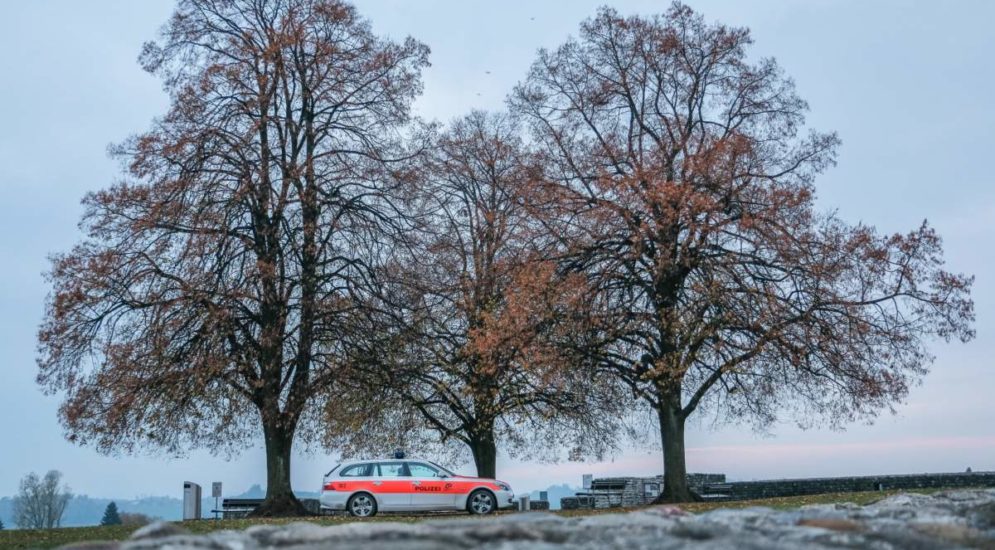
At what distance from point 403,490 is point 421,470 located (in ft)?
2.20

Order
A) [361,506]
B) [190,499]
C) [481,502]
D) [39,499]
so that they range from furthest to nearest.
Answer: [39,499] < [190,499] < [481,502] < [361,506]

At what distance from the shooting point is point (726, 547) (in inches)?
261

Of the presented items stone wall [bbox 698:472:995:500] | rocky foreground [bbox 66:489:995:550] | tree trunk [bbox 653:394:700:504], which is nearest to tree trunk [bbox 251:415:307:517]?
tree trunk [bbox 653:394:700:504]

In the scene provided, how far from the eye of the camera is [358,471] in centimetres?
2567

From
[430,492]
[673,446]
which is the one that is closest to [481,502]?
[430,492]

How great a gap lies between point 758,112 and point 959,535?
22653 mm

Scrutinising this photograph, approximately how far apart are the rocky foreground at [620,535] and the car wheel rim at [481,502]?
17.3 m

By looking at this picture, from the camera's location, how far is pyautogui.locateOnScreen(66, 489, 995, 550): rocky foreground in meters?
6.86

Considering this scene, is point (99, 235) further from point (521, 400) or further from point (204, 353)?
point (521, 400)

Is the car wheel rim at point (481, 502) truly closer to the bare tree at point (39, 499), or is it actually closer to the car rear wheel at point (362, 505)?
the car rear wheel at point (362, 505)

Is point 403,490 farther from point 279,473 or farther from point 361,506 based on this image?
point 279,473

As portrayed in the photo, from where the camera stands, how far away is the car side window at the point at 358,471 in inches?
1009

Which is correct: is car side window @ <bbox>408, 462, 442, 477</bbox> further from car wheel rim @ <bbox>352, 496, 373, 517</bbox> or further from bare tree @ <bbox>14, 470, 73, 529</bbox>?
bare tree @ <bbox>14, 470, 73, 529</bbox>

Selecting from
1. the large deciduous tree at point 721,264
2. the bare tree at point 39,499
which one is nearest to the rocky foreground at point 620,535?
the large deciduous tree at point 721,264
